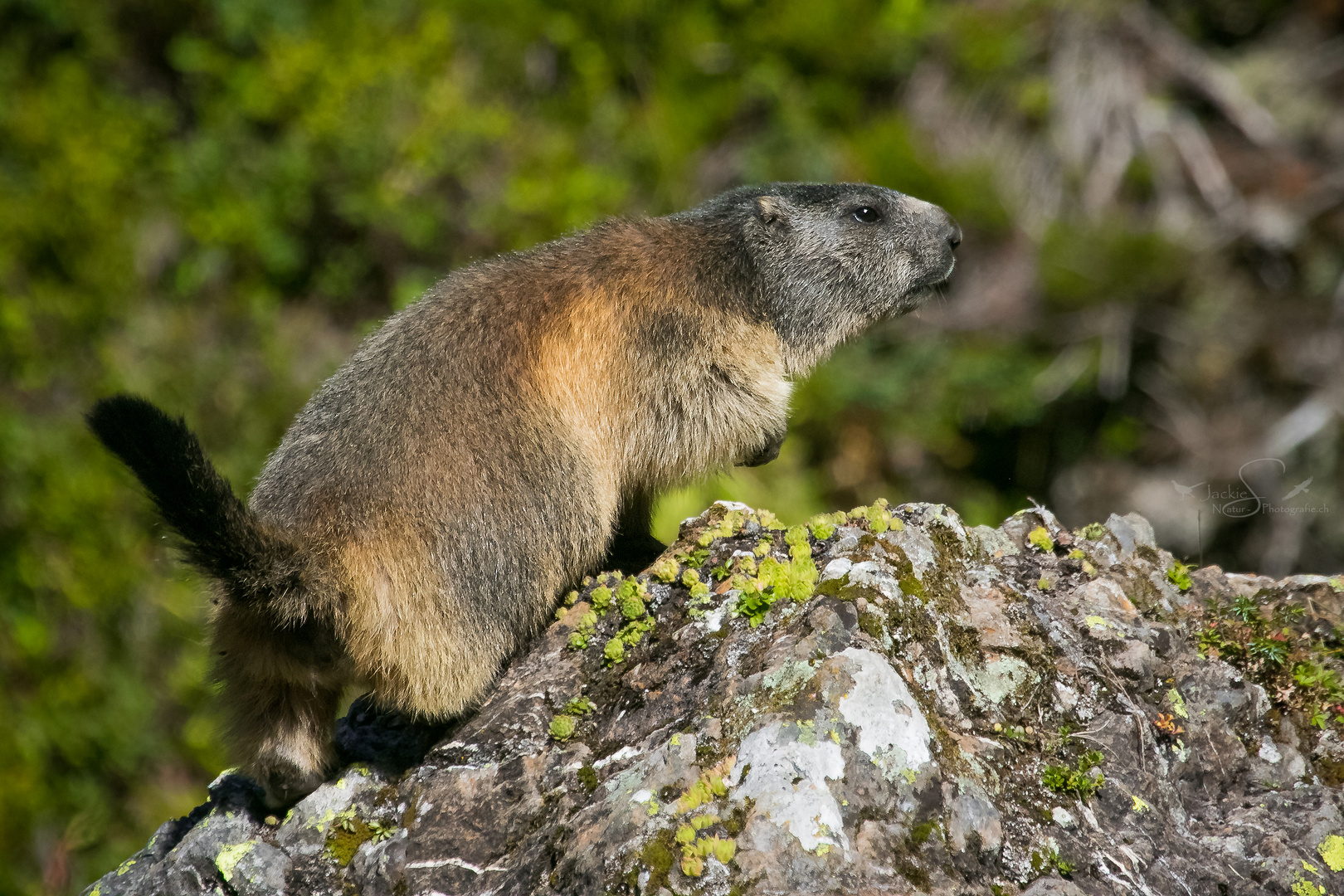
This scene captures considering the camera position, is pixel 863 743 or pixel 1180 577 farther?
pixel 1180 577

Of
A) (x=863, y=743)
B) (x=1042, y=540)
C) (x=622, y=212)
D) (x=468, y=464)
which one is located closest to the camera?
(x=863, y=743)

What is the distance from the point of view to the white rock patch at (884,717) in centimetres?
376

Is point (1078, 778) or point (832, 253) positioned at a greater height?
point (832, 253)

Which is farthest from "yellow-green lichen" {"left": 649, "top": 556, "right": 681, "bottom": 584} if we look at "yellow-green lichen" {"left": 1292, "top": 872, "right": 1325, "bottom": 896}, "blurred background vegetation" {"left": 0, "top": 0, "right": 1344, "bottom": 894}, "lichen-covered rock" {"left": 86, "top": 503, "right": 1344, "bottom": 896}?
"blurred background vegetation" {"left": 0, "top": 0, "right": 1344, "bottom": 894}

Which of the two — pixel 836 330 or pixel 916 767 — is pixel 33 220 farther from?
pixel 916 767

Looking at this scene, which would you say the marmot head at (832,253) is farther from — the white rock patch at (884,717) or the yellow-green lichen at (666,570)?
the white rock patch at (884,717)

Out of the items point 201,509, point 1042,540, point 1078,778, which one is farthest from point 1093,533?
point 201,509

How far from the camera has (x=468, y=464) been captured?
15.6 feet

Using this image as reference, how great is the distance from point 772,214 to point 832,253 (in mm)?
458

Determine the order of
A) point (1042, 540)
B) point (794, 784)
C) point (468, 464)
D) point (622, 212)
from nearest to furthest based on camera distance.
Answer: point (794, 784) < point (468, 464) < point (1042, 540) < point (622, 212)

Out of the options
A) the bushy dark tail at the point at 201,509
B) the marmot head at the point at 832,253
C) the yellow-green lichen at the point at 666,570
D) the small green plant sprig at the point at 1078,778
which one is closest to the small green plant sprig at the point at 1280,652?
the small green plant sprig at the point at 1078,778

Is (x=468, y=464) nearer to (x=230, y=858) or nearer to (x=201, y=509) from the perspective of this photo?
(x=201, y=509)

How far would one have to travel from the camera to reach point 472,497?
15.5 feet

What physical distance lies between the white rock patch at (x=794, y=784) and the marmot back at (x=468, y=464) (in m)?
1.51
